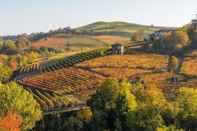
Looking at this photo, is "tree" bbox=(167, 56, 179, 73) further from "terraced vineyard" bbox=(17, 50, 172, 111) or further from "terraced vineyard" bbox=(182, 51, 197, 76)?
"terraced vineyard" bbox=(17, 50, 172, 111)

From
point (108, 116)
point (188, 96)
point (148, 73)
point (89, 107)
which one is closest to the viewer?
point (188, 96)

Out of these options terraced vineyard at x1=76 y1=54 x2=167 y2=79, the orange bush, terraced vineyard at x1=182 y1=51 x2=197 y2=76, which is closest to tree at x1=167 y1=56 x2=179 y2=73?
terraced vineyard at x1=182 y1=51 x2=197 y2=76

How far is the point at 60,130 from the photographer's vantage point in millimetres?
111812

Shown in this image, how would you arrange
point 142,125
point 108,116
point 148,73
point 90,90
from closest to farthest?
1. point 142,125
2. point 108,116
3. point 90,90
4. point 148,73

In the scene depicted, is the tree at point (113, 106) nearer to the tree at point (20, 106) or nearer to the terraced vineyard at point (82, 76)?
the tree at point (20, 106)

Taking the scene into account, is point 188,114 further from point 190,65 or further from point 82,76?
point 82,76

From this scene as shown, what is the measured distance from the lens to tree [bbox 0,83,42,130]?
109 metres

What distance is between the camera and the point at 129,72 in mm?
178500

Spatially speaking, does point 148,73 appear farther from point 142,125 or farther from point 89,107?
point 142,125

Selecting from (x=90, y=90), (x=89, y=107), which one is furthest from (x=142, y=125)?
(x=90, y=90)

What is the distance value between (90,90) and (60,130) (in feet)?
162

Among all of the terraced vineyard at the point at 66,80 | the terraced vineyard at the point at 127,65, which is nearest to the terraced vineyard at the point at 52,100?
the terraced vineyard at the point at 66,80

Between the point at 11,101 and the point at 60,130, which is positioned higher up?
the point at 11,101

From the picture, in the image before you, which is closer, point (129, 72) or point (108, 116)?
point (108, 116)
